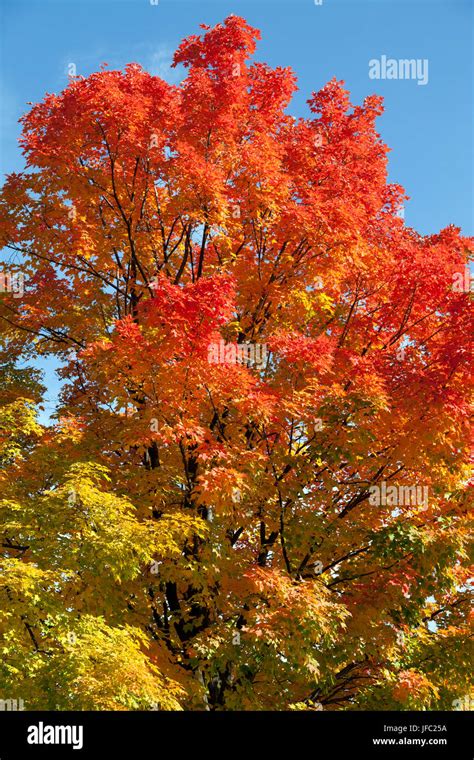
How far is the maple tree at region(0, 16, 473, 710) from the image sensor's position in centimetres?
1112

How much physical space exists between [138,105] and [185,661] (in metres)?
10.1

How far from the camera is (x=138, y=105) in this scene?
14836 millimetres

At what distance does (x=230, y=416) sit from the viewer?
1495 centimetres

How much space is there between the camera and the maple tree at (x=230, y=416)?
11.1 metres
